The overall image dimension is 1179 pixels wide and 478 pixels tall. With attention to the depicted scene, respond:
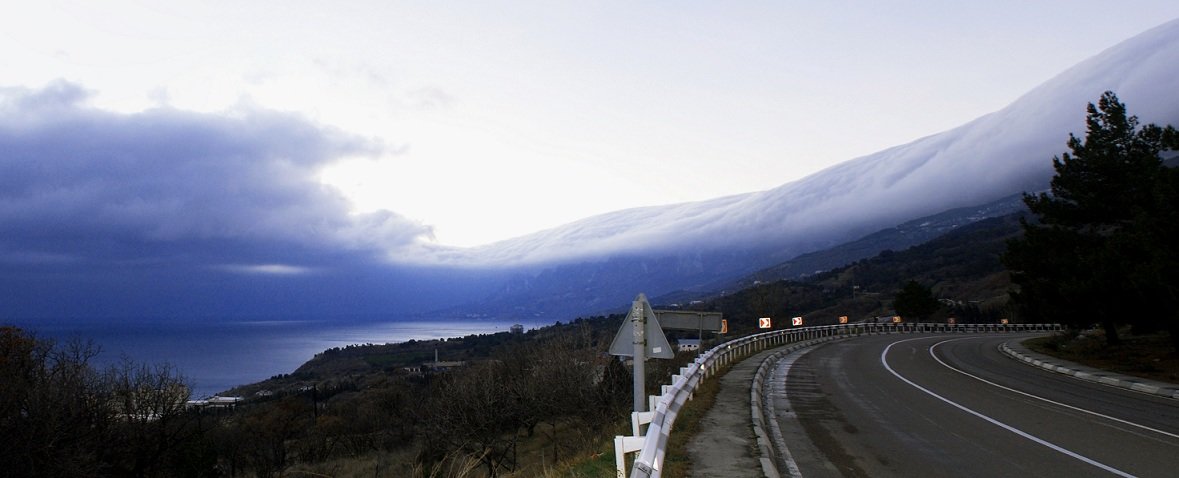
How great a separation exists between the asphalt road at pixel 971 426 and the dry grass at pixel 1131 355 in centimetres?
268

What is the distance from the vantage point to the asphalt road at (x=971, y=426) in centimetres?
859

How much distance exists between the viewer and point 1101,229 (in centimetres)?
2791

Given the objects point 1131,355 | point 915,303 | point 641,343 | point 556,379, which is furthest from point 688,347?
point 915,303

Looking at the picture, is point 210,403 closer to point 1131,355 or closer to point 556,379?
point 556,379

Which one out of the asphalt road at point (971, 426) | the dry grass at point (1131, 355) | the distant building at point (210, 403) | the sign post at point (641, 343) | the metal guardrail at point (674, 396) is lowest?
the distant building at point (210, 403)

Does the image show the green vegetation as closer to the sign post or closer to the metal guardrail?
the metal guardrail

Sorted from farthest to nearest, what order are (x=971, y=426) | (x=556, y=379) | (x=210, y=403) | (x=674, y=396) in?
(x=210, y=403) < (x=556, y=379) < (x=971, y=426) < (x=674, y=396)

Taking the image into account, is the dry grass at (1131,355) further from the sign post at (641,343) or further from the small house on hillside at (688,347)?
the sign post at (641,343)

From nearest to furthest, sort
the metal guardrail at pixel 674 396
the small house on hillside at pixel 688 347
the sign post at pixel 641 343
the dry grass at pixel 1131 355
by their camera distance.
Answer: the metal guardrail at pixel 674 396, the sign post at pixel 641 343, the dry grass at pixel 1131 355, the small house on hillside at pixel 688 347

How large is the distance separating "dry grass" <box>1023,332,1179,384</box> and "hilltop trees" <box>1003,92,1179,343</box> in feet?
3.13

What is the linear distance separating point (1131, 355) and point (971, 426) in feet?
62.9

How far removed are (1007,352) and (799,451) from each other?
2872cm

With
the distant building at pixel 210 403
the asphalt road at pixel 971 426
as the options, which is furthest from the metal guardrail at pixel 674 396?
the distant building at pixel 210 403

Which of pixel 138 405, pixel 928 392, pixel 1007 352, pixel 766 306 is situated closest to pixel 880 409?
pixel 928 392
